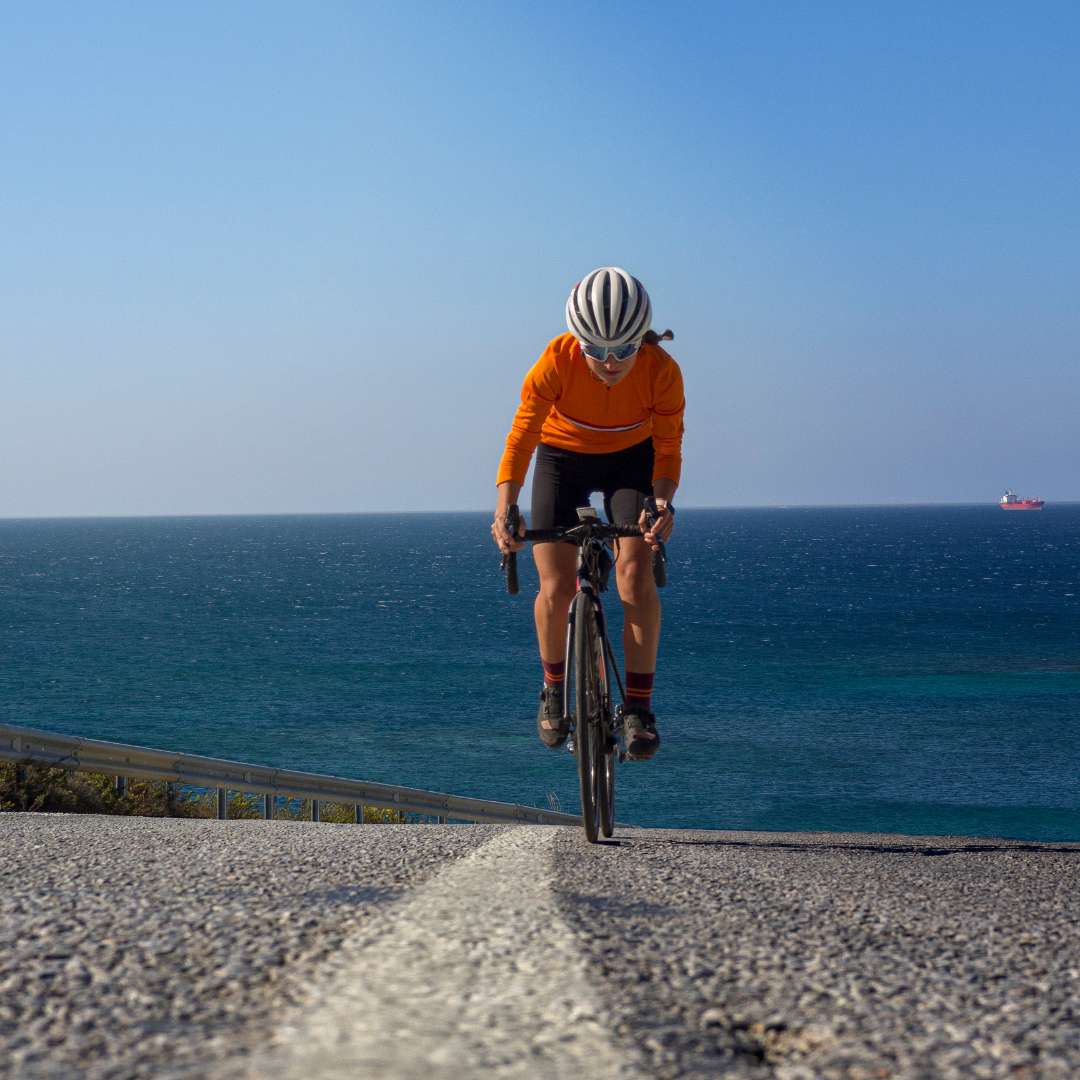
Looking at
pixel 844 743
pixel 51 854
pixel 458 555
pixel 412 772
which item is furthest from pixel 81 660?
pixel 458 555

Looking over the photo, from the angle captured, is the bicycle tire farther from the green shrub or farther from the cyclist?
the green shrub

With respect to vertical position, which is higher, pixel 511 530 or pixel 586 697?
pixel 511 530

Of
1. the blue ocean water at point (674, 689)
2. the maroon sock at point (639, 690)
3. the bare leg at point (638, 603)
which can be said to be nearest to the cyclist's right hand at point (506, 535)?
the bare leg at point (638, 603)

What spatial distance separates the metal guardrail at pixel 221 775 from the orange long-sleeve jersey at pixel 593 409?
580cm

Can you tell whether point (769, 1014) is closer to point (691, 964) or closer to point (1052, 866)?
point (691, 964)

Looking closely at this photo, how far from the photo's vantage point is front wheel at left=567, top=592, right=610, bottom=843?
18.4ft

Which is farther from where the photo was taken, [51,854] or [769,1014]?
[51,854]

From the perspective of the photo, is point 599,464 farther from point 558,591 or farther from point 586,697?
point 586,697

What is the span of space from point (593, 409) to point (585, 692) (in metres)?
1.48

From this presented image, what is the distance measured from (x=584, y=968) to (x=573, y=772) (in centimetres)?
5180

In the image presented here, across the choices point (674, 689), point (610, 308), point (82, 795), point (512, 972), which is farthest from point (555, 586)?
point (674, 689)

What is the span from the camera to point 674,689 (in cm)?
7100

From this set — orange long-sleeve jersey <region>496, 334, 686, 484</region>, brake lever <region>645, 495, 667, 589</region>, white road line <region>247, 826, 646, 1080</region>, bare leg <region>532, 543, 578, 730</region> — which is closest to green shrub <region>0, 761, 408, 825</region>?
bare leg <region>532, 543, 578, 730</region>

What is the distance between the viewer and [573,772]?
176 feet
